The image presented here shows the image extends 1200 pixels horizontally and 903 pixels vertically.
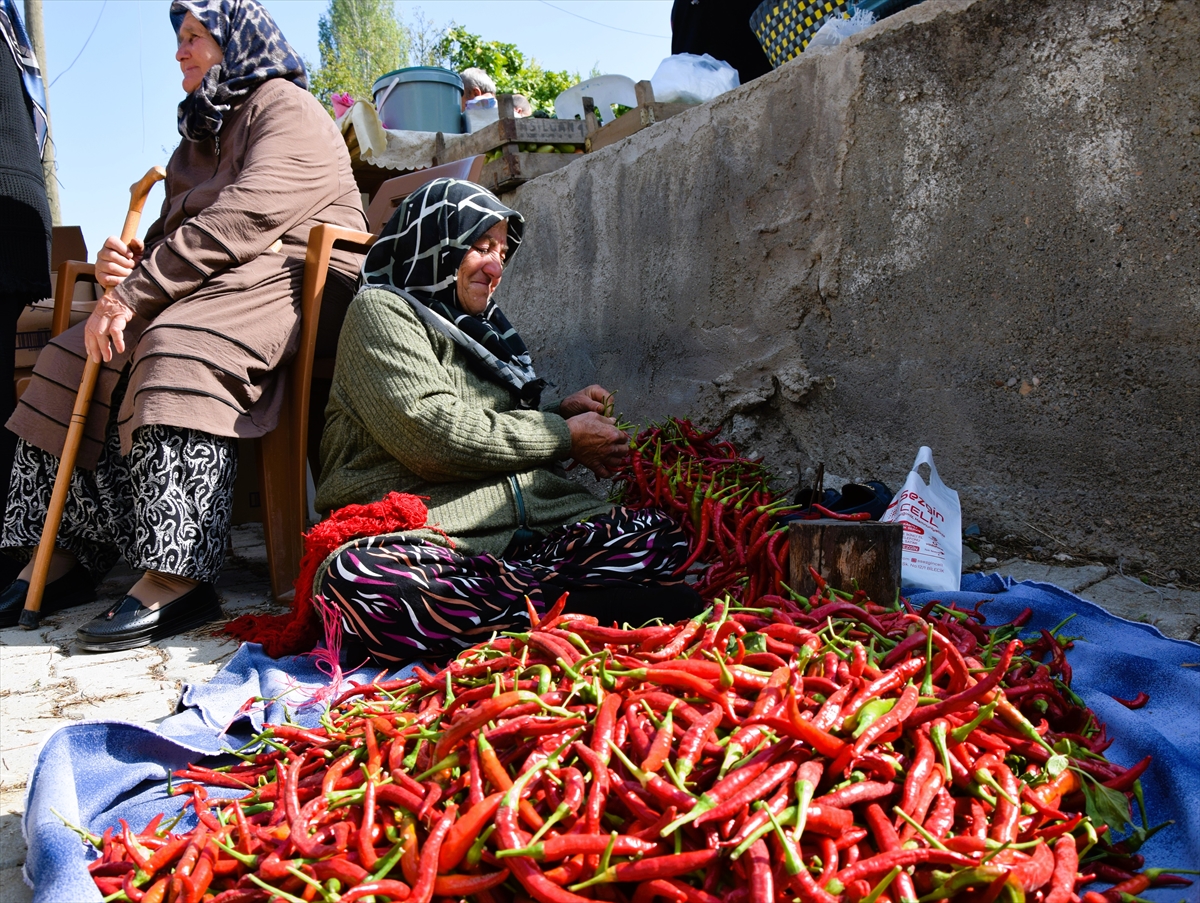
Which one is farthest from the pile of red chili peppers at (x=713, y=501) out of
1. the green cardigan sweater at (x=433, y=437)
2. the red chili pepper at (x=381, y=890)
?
the red chili pepper at (x=381, y=890)

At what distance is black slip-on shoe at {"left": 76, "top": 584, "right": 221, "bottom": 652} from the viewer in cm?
285

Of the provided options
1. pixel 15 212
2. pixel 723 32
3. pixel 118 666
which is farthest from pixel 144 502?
pixel 723 32

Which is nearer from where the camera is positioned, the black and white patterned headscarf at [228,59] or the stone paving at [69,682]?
the stone paving at [69,682]

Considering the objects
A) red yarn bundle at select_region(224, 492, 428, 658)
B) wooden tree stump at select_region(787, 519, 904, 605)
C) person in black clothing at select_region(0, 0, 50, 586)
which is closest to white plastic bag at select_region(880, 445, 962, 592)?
wooden tree stump at select_region(787, 519, 904, 605)

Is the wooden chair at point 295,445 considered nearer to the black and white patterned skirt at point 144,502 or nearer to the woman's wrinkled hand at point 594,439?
the black and white patterned skirt at point 144,502

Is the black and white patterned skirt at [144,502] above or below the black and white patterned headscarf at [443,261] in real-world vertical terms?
below

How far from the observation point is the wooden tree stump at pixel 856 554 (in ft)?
6.71

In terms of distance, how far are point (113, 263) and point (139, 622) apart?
4.29 feet

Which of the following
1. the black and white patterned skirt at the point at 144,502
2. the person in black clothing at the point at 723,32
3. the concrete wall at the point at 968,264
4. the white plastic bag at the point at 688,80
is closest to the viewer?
the concrete wall at the point at 968,264

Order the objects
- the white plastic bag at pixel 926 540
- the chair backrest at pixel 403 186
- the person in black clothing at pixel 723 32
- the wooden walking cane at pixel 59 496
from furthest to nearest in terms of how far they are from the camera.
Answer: the person in black clothing at pixel 723 32, the chair backrest at pixel 403 186, the wooden walking cane at pixel 59 496, the white plastic bag at pixel 926 540

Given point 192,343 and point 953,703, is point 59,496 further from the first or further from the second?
point 953,703

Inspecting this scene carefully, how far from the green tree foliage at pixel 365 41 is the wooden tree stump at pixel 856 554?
107 ft

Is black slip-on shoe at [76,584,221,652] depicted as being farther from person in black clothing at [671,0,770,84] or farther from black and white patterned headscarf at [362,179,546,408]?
person in black clothing at [671,0,770,84]

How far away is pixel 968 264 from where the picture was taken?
2.89m
